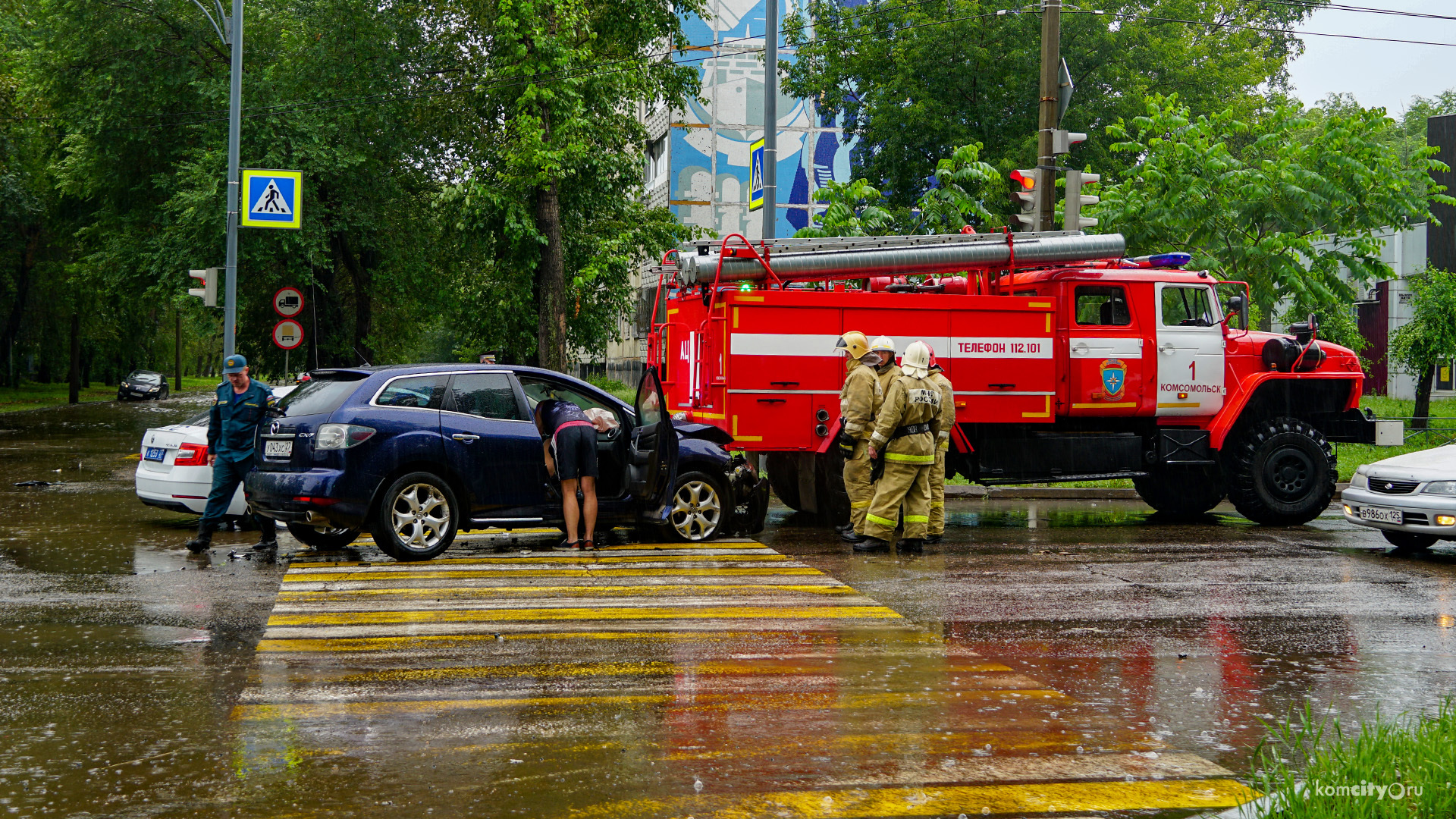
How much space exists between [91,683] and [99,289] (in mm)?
31495

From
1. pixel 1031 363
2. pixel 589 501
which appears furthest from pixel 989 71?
pixel 589 501

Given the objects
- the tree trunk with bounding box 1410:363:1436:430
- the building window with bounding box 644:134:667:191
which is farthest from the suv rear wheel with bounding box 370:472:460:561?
the building window with bounding box 644:134:667:191

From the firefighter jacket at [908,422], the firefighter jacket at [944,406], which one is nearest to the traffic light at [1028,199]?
the firefighter jacket at [944,406]

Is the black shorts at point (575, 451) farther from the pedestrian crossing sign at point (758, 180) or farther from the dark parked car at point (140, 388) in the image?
the dark parked car at point (140, 388)

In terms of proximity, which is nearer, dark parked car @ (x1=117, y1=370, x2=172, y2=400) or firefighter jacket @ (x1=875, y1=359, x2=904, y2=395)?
firefighter jacket @ (x1=875, y1=359, x2=904, y2=395)

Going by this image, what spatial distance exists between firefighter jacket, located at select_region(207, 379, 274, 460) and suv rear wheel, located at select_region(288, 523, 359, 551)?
87cm

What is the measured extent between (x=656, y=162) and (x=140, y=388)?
2664cm

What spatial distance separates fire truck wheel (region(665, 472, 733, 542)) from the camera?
11.9m

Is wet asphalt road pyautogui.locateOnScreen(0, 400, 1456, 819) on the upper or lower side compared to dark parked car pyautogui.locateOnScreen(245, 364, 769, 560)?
lower

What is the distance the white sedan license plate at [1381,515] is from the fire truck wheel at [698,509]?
6001mm

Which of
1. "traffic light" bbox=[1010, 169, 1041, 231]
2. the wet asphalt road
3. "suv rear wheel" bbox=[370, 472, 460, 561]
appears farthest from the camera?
"traffic light" bbox=[1010, 169, 1041, 231]

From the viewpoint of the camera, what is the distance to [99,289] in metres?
34.5

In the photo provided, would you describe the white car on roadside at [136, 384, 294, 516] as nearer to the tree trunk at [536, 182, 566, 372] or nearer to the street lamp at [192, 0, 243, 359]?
the street lamp at [192, 0, 243, 359]

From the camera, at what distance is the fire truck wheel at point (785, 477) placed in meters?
14.6
